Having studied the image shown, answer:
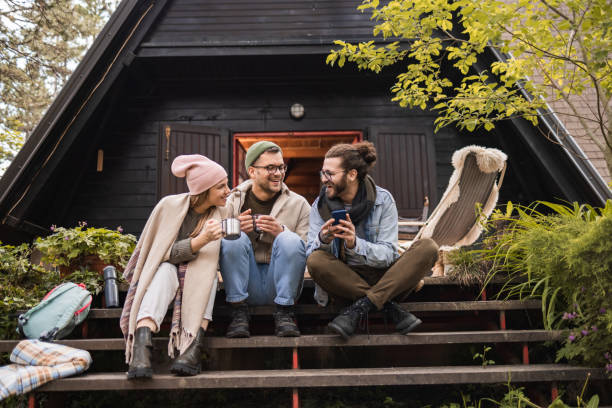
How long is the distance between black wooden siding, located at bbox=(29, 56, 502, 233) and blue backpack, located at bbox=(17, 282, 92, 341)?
3160 millimetres

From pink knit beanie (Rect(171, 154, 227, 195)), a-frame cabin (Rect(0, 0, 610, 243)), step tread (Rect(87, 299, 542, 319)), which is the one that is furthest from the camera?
a-frame cabin (Rect(0, 0, 610, 243))

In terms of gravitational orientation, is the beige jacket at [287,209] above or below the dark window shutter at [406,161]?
below

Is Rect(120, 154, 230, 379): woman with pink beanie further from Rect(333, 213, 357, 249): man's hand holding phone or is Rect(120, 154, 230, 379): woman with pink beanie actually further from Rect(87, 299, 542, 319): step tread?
Rect(333, 213, 357, 249): man's hand holding phone

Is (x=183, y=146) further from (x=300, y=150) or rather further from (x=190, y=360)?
(x=190, y=360)

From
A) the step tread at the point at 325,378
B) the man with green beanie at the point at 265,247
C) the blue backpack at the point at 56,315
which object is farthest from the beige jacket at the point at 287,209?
the blue backpack at the point at 56,315

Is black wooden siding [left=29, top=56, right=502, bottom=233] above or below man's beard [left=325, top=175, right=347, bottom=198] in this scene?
above

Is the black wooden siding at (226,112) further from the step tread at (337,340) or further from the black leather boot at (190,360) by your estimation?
the black leather boot at (190,360)

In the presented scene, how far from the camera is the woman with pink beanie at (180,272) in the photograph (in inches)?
99.4

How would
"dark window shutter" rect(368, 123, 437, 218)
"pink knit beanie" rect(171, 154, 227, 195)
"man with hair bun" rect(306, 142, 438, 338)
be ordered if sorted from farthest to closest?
"dark window shutter" rect(368, 123, 437, 218) → "pink knit beanie" rect(171, 154, 227, 195) → "man with hair bun" rect(306, 142, 438, 338)

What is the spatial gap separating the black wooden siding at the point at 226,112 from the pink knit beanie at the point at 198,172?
336 cm

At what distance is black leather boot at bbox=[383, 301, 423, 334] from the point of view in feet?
9.04

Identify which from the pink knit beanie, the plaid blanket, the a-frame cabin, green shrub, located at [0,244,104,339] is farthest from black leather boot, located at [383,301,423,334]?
the a-frame cabin

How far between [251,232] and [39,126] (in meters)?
3.12

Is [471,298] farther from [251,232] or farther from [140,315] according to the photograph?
[140,315]
